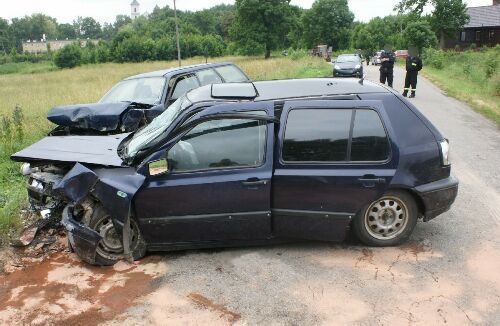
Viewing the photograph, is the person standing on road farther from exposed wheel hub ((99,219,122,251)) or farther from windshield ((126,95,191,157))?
exposed wheel hub ((99,219,122,251))

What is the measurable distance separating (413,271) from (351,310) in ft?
3.04

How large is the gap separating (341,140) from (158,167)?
179 cm

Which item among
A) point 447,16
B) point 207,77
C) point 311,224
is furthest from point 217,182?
point 447,16

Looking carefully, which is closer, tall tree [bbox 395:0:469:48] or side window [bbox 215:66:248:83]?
side window [bbox 215:66:248:83]

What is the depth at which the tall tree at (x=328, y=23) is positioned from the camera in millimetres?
83750

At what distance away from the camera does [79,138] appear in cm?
583

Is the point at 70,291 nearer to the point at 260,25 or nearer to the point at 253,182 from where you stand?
the point at 253,182

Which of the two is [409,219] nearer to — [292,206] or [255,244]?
[292,206]

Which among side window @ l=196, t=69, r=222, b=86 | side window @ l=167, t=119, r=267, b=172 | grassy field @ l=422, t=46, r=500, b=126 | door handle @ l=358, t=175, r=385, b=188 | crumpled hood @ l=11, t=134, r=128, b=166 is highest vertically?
side window @ l=196, t=69, r=222, b=86

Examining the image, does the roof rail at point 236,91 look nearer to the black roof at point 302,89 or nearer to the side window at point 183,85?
the black roof at point 302,89

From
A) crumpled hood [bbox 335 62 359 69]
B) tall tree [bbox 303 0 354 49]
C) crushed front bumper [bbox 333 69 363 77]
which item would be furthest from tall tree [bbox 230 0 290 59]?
crushed front bumper [bbox 333 69 363 77]

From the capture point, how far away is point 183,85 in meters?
9.23

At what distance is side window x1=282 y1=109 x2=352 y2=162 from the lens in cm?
452

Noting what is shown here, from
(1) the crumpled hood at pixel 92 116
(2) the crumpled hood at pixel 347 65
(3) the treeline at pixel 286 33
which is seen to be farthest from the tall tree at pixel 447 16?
(1) the crumpled hood at pixel 92 116
